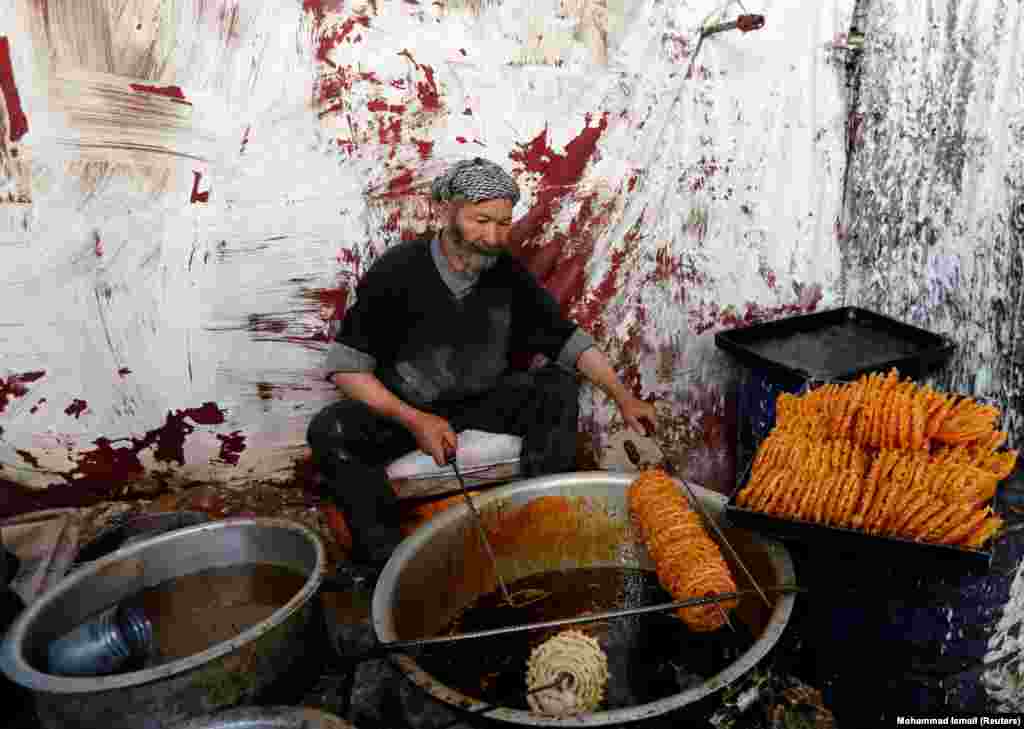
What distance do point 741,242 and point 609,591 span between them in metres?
2.31

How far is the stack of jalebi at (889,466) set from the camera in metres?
2.27

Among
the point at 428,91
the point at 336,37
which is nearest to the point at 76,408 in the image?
the point at 336,37

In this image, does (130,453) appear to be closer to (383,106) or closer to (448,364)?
(448,364)

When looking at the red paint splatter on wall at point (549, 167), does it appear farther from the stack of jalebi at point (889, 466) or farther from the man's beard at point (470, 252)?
the stack of jalebi at point (889, 466)

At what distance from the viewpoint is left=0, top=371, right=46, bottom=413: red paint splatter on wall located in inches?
141

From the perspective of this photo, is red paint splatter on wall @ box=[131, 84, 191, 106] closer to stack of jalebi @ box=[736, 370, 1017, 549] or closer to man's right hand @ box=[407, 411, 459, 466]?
man's right hand @ box=[407, 411, 459, 466]

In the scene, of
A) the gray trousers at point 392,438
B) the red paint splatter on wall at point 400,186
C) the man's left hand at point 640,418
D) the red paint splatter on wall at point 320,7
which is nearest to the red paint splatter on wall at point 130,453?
the gray trousers at point 392,438

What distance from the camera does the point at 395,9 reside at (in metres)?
3.54

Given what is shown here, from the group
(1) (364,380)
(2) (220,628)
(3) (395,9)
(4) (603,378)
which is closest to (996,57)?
(4) (603,378)

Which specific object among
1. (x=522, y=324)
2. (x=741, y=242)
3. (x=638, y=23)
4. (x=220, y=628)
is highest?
(x=638, y=23)

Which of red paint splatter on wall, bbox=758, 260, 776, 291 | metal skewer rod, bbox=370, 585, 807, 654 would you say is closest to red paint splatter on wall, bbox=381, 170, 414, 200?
red paint splatter on wall, bbox=758, 260, 776, 291

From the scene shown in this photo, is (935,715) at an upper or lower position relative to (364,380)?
lower

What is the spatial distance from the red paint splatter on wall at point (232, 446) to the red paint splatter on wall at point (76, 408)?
2.10 ft

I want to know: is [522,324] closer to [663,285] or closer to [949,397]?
[663,285]
